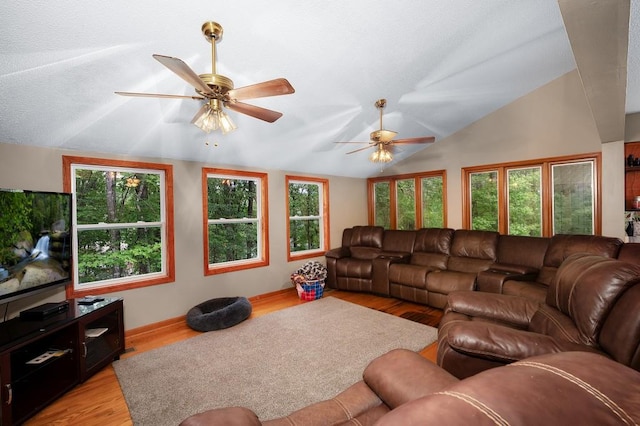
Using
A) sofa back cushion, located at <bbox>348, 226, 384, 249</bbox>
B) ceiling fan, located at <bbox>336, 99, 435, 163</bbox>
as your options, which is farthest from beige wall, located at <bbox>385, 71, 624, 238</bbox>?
ceiling fan, located at <bbox>336, 99, 435, 163</bbox>

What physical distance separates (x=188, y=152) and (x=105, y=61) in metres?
1.56

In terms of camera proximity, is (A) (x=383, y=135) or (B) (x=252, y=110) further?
(A) (x=383, y=135)

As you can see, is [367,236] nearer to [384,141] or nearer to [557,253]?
[384,141]

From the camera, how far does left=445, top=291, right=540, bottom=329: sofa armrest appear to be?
1996mm

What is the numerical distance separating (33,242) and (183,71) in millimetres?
2182

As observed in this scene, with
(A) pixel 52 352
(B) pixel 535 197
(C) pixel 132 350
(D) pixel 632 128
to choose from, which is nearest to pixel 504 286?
(B) pixel 535 197

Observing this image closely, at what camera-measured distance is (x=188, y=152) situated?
138 inches

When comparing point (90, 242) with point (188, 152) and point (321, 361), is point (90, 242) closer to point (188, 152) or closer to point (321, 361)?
point (188, 152)

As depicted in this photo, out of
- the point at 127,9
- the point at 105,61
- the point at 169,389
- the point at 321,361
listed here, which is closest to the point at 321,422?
the point at 321,361

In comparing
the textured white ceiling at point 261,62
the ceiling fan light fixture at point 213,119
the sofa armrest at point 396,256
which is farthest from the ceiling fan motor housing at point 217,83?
the sofa armrest at point 396,256

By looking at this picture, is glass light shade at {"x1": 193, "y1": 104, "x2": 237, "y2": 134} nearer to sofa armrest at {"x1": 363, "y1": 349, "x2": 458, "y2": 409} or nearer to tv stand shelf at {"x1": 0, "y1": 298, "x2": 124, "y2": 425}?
sofa armrest at {"x1": 363, "y1": 349, "x2": 458, "y2": 409}

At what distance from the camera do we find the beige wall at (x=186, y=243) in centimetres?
261

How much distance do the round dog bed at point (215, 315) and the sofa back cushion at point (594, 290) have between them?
3.10 m

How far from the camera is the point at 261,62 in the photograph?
2.35 meters
